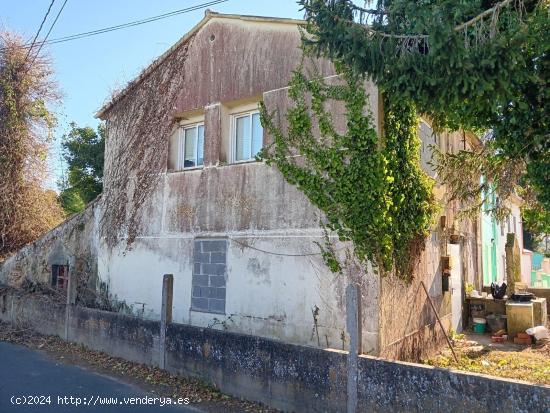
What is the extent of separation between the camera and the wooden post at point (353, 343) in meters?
6.00

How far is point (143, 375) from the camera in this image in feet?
28.3

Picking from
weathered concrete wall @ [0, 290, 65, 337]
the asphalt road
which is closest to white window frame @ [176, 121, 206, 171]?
weathered concrete wall @ [0, 290, 65, 337]

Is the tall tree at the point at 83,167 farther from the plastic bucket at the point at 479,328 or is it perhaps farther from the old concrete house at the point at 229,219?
the plastic bucket at the point at 479,328

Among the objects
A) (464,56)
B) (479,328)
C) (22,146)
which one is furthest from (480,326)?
(22,146)

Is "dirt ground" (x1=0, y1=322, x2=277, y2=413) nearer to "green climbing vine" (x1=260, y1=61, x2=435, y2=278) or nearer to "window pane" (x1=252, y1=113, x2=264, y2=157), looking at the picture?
"green climbing vine" (x1=260, y1=61, x2=435, y2=278)

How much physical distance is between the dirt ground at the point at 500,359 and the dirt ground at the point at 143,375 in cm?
442

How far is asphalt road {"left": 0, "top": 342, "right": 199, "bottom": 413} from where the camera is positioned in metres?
→ 6.97

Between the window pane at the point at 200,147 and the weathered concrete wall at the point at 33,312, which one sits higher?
the window pane at the point at 200,147

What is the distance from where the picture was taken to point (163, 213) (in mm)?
11680

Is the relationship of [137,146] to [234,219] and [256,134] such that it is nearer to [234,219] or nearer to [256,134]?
[256,134]

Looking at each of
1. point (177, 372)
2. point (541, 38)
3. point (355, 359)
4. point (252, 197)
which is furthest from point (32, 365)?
point (541, 38)

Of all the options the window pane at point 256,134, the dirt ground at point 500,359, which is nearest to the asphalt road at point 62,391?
the window pane at point 256,134

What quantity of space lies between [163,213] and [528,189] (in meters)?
8.17

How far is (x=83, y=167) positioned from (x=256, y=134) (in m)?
16.5
